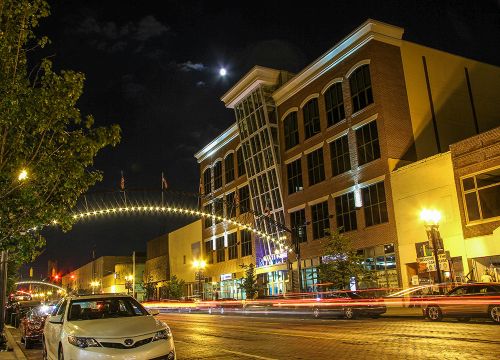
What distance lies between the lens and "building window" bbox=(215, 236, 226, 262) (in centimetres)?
6038

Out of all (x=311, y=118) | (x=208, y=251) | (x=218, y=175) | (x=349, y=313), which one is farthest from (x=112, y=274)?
(x=349, y=313)

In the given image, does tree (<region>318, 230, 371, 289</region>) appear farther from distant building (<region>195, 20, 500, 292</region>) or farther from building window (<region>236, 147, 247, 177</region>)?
building window (<region>236, 147, 247, 177</region>)

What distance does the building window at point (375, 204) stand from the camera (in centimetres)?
3531

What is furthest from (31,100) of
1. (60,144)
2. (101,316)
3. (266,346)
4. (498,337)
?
(498,337)

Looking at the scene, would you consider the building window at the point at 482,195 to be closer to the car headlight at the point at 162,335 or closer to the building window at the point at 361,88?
the building window at the point at 361,88

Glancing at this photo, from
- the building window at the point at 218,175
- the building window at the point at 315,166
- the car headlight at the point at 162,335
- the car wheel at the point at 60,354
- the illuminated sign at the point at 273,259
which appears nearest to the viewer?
the car headlight at the point at 162,335

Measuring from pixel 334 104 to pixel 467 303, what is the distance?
24.2m

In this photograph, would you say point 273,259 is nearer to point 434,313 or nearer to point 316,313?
point 316,313

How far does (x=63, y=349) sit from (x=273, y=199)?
40.8 metres

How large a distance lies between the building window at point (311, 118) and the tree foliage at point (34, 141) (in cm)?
3253

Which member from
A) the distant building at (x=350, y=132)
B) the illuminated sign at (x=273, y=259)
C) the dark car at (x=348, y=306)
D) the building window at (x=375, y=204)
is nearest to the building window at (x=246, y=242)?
the distant building at (x=350, y=132)

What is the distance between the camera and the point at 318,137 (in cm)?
4297

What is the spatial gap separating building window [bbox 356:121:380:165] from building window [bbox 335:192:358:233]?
301 cm

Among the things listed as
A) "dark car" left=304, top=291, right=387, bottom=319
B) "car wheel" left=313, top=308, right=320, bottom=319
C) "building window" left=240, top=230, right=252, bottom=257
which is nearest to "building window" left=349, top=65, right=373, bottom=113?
"dark car" left=304, top=291, right=387, bottom=319
